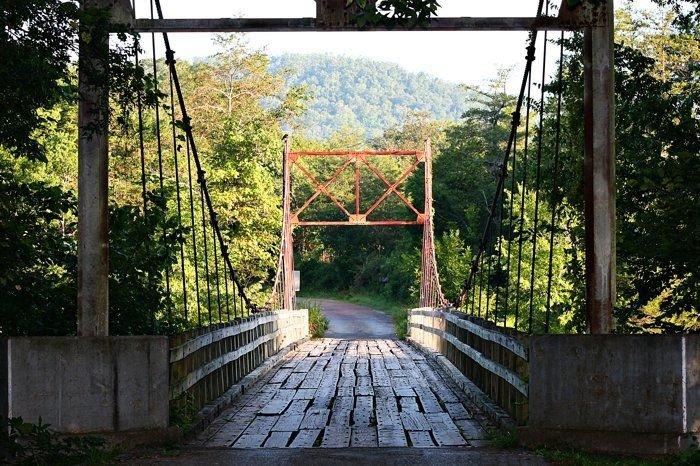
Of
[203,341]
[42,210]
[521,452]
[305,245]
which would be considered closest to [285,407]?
[203,341]

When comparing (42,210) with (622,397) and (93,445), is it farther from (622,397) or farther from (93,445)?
(622,397)

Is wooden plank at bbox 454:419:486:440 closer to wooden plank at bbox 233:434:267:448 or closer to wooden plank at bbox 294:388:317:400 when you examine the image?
wooden plank at bbox 233:434:267:448

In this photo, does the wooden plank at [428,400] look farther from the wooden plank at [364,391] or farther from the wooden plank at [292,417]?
the wooden plank at [292,417]

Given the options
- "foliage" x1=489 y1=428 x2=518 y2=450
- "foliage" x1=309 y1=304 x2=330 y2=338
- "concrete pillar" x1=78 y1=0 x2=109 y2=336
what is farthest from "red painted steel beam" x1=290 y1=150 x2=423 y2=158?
"concrete pillar" x1=78 y1=0 x2=109 y2=336

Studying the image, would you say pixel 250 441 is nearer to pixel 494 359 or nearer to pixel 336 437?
→ pixel 336 437

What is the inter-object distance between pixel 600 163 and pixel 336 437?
2536 mm

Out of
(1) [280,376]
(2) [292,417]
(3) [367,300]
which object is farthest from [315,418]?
(3) [367,300]

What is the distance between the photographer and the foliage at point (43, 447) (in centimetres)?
664

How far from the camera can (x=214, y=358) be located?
402 inches

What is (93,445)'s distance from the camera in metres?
6.96

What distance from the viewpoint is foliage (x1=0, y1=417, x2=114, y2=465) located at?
664 centimetres

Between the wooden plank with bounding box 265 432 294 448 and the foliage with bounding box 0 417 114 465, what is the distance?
4.02 feet

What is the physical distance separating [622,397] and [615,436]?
0.23m

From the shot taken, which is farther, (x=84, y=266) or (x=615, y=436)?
(x=84, y=266)
